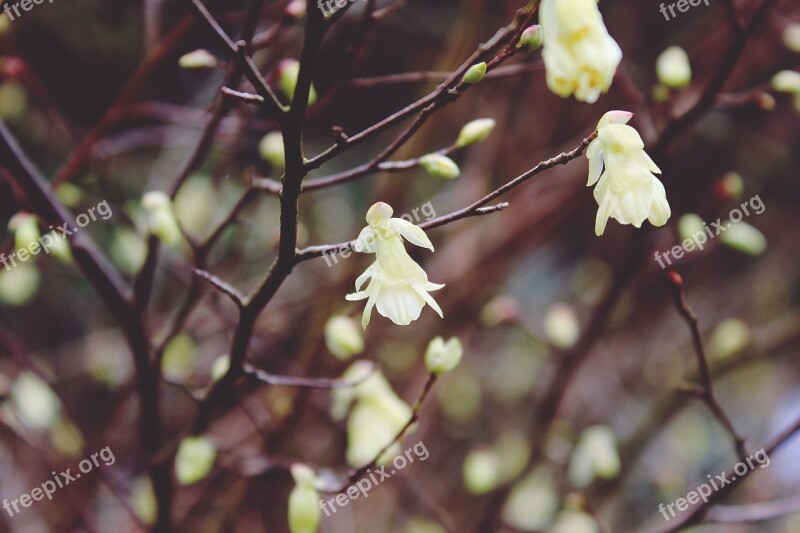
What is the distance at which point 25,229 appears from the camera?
1.00 m

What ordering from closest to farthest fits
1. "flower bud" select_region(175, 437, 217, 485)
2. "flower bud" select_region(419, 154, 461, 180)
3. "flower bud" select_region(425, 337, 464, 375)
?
"flower bud" select_region(419, 154, 461, 180), "flower bud" select_region(425, 337, 464, 375), "flower bud" select_region(175, 437, 217, 485)

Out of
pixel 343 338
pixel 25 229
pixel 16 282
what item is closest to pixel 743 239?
pixel 343 338

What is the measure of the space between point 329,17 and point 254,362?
933mm

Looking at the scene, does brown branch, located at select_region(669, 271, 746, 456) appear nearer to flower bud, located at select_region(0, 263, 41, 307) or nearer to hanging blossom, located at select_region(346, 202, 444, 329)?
hanging blossom, located at select_region(346, 202, 444, 329)

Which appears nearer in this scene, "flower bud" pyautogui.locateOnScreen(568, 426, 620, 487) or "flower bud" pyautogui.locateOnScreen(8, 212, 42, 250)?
"flower bud" pyautogui.locateOnScreen(8, 212, 42, 250)

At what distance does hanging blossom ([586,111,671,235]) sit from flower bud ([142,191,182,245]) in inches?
25.0

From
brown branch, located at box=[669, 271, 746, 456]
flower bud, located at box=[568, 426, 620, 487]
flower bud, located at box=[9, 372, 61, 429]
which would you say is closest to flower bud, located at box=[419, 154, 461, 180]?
brown branch, located at box=[669, 271, 746, 456]

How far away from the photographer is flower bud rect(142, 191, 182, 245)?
0.98m

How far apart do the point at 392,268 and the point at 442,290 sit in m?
1.30

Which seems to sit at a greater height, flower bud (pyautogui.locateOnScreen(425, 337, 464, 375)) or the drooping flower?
flower bud (pyautogui.locateOnScreen(425, 337, 464, 375))

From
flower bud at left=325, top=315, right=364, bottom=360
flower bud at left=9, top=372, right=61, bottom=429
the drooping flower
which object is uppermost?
flower bud at left=9, top=372, right=61, bottom=429

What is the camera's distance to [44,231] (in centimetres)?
114

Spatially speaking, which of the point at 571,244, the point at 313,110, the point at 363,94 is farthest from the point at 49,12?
the point at 571,244

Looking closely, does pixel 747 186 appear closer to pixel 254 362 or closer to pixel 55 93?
pixel 254 362
